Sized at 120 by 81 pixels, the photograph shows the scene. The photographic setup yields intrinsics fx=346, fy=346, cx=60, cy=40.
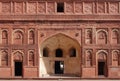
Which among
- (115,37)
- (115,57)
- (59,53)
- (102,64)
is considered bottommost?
(102,64)

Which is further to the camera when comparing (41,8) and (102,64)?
(102,64)

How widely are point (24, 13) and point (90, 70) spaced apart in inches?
237

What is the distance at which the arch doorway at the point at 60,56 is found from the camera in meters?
24.5

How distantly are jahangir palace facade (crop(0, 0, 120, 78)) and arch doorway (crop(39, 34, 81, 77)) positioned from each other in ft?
1.42

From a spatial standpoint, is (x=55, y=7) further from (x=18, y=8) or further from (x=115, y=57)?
(x=115, y=57)

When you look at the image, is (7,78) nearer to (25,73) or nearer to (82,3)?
(25,73)

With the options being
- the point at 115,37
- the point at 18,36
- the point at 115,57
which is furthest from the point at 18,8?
the point at 115,57

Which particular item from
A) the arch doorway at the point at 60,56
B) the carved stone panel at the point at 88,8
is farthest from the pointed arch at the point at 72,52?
the carved stone panel at the point at 88,8

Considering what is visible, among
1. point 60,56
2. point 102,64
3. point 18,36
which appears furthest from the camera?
point 60,56

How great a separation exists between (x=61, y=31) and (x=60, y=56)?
2.53 meters

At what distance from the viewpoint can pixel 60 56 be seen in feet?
84.4

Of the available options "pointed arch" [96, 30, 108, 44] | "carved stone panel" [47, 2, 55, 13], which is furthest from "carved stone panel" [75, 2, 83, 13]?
"pointed arch" [96, 30, 108, 44]

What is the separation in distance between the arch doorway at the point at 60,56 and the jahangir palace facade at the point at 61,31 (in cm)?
43

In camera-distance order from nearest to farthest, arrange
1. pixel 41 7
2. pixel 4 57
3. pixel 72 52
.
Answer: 1. pixel 4 57
2. pixel 41 7
3. pixel 72 52
